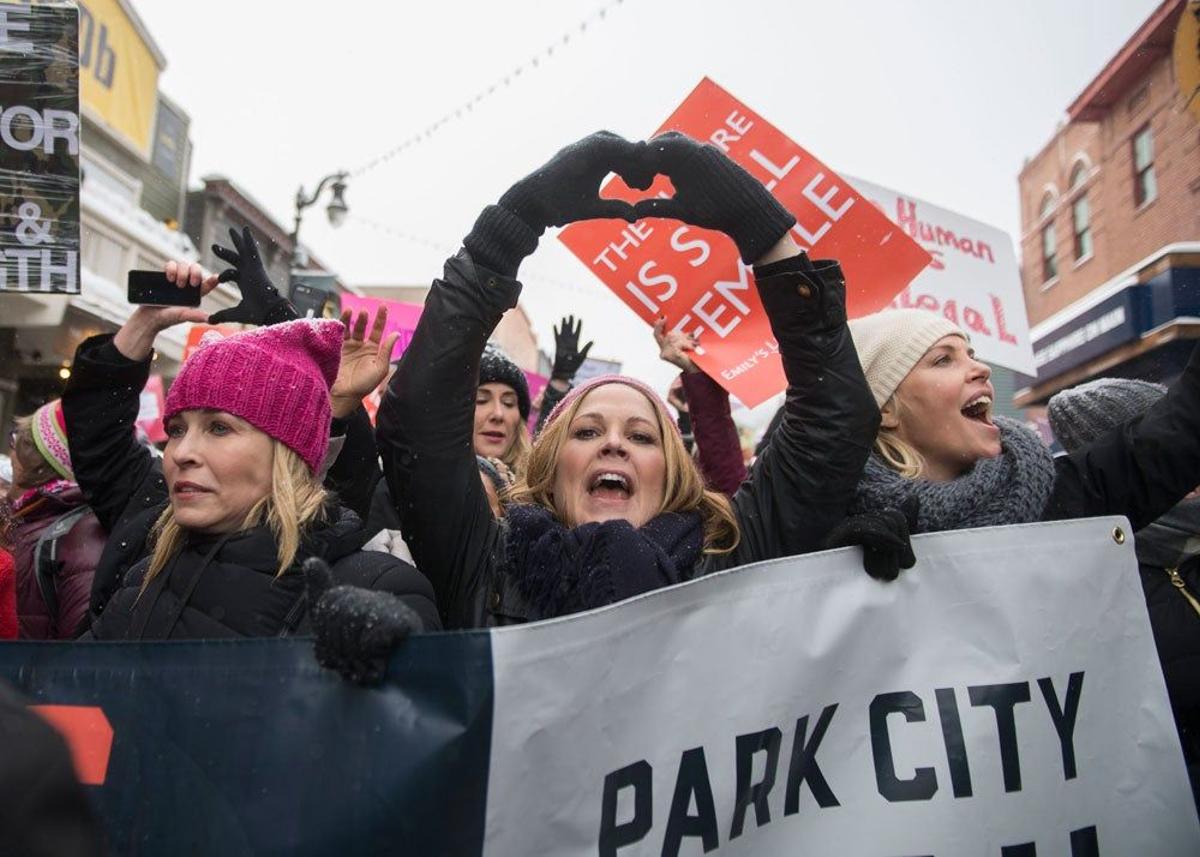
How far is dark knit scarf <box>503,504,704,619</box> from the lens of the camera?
1753mm

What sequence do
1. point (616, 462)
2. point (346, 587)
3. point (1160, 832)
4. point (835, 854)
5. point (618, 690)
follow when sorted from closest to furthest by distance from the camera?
point (346, 587)
point (618, 690)
point (835, 854)
point (1160, 832)
point (616, 462)

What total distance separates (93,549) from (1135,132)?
1773 centimetres

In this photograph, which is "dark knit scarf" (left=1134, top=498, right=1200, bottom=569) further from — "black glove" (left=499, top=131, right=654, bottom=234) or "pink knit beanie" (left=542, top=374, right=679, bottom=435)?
"black glove" (left=499, top=131, right=654, bottom=234)

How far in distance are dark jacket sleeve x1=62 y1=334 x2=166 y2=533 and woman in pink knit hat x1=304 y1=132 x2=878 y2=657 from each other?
91 centimetres

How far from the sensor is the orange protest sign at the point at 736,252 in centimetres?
325

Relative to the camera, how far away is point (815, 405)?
1.93 metres

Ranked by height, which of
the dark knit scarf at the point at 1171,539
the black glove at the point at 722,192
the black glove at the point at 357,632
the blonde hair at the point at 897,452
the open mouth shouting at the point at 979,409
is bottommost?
the black glove at the point at 357,632

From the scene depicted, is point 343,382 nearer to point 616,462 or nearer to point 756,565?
point 616,462

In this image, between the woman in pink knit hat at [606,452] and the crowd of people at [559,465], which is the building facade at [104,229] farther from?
the woman in pink knit hat at [606,452]

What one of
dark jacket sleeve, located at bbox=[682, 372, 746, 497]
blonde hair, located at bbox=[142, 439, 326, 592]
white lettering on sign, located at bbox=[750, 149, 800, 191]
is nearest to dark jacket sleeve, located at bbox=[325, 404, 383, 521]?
blonde hair, located at bbox=[142, 439, 326, 592]

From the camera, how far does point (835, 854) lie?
1525 mm

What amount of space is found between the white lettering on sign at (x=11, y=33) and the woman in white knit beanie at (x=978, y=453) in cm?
258

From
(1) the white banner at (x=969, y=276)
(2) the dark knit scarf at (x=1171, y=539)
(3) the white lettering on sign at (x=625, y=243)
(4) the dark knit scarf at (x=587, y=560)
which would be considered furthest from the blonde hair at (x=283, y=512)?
(1) the white banner at (x=969, y=276)

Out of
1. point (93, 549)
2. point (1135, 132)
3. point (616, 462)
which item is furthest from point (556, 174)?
point (1135, 132)
